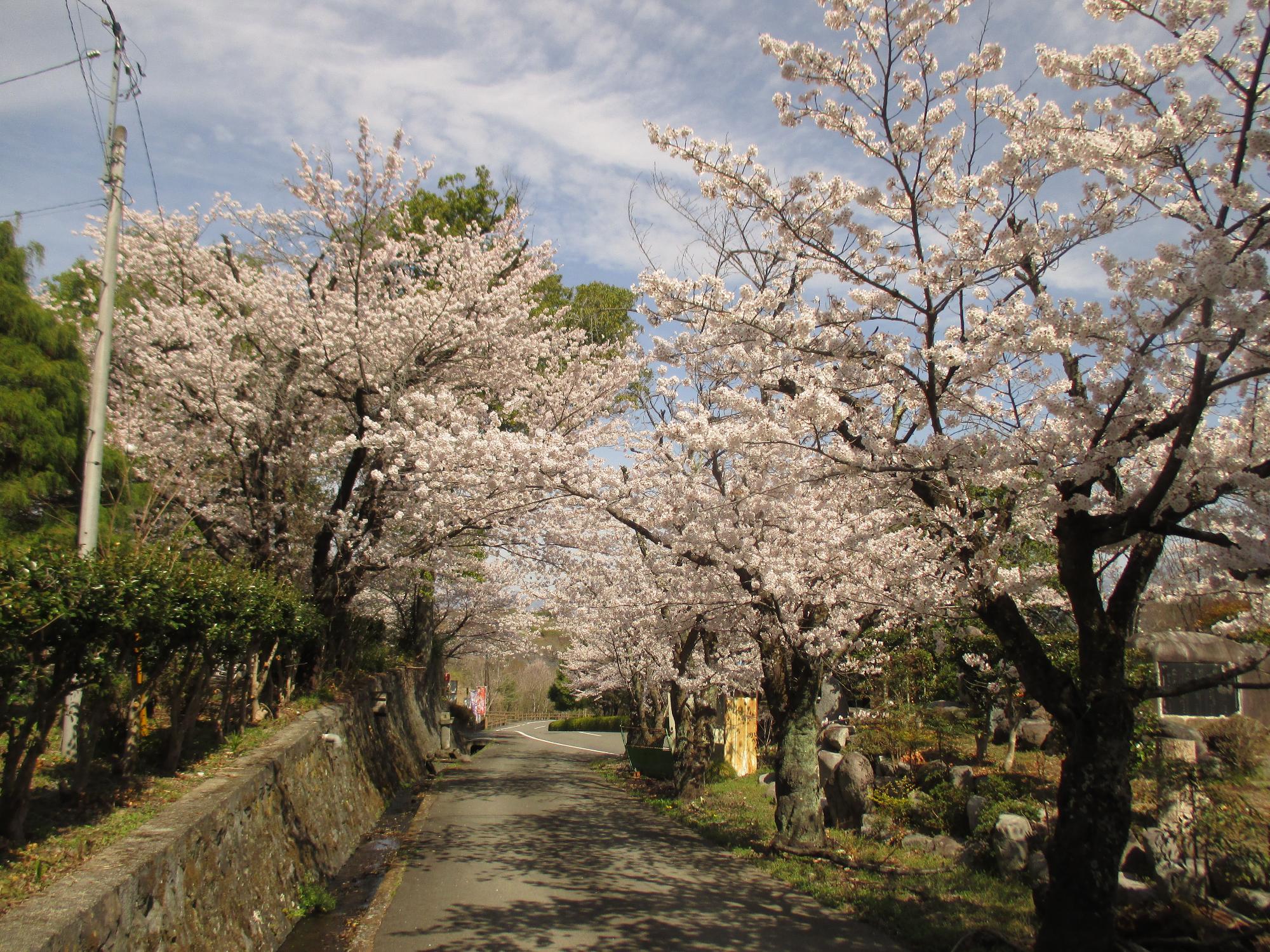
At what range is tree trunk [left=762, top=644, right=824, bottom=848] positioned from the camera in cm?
921

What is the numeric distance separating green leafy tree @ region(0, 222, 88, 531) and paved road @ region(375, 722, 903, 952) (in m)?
5.70

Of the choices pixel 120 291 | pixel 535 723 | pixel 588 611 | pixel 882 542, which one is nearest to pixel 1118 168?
pixel 882 542

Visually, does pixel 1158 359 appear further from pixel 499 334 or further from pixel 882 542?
pixel 499 334

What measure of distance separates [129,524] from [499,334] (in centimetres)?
555

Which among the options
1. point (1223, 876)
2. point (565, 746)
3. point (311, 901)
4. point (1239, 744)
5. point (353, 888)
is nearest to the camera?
point (1223, 876)

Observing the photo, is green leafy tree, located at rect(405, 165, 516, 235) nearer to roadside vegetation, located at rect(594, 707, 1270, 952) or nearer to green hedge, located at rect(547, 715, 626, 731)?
roadside vegetation, located at rect(594, 707, 1270, 952)

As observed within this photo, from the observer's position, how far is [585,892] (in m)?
7.71

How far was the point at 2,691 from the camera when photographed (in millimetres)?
4035

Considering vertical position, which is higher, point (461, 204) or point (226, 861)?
point (461, 204)

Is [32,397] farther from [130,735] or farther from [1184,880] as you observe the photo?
[1184,880]

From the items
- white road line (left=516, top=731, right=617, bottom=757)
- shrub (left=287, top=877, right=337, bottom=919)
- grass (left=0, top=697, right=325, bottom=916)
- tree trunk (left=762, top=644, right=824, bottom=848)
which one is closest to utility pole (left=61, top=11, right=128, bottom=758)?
grass (left=0, top=697, right=325, bottom=916)

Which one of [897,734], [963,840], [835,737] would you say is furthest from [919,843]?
[835,737]

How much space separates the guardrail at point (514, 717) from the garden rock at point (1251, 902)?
150 feet

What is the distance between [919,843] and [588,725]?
123ft
